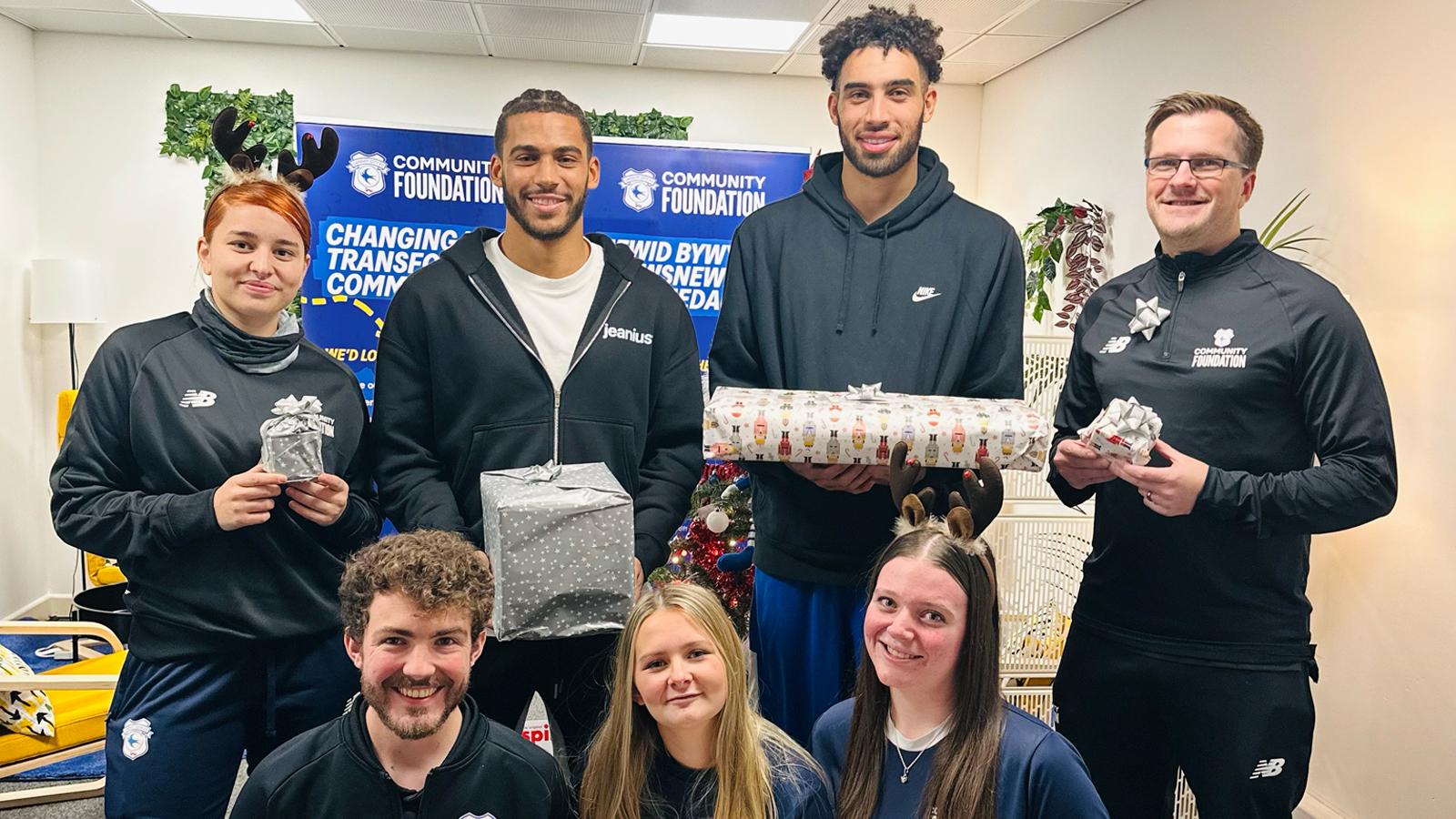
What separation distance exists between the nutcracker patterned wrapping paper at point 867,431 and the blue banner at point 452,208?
2.51 meters

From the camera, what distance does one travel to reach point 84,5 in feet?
18.7

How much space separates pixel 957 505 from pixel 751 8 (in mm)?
4463

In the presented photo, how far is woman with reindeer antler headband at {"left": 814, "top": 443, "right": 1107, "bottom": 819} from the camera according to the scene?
1.67 metres

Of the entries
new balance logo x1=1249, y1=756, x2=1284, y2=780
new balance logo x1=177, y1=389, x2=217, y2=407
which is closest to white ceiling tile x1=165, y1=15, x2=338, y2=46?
new balance logo x1=177, y1=389, x2=217, y2=407

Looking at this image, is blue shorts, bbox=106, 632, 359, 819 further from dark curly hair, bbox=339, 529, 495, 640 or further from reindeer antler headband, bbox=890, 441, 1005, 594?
reindeer antler headband, bbox=890, 441, 1005, 594

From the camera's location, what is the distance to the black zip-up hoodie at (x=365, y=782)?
1.80m

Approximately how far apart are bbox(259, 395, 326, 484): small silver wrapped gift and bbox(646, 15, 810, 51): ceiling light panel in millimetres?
4363

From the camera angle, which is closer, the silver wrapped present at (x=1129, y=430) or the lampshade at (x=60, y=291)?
the silver wrapped present at (x=1129, y=430)

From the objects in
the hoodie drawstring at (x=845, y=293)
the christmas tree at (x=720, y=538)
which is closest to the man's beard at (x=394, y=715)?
the hoodie drawstring at (x=845, y=293)

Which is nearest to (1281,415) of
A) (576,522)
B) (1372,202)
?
(576,522)

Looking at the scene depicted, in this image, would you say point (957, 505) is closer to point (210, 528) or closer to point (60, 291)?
point (210, 528)

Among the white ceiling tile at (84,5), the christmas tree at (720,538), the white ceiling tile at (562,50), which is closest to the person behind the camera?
the christmas tree at (720,538)

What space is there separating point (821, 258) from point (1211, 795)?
4.62 feet

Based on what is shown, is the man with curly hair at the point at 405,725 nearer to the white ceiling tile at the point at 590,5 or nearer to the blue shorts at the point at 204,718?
the blue shorts at the point at 204,718
